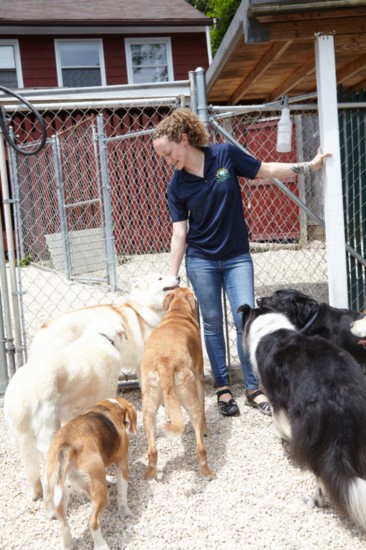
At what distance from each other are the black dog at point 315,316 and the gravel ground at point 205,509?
2.78ft

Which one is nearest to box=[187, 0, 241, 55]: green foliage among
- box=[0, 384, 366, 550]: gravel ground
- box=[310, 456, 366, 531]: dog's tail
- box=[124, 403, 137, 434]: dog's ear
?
Result: box=[0, 384, 366, 550]: gravel ground

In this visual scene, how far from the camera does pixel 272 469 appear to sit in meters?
3.34

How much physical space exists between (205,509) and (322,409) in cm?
90

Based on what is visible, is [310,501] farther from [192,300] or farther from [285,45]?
[285,45]

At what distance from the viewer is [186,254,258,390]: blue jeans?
399cm

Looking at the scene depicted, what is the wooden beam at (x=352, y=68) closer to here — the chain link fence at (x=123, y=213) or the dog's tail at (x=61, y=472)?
the dog's tail at (x=61, y=472)

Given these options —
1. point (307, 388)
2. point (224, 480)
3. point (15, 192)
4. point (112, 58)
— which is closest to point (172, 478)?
point (224, 480)

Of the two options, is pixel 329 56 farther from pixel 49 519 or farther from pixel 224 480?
pixel 49 519

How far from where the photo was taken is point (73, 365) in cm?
333

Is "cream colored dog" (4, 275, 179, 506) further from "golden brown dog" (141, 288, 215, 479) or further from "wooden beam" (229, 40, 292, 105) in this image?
"wooden beam" (229, 40, 292, 105)

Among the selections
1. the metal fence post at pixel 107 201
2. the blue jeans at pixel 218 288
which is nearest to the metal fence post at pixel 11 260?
the blue jeans at pixel 218 288

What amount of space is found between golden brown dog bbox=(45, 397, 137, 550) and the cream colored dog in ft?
1.12

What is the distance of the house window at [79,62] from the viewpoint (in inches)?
655

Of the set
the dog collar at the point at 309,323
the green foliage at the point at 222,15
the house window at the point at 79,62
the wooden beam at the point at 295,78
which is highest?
the green foliage at the point at 222,15
